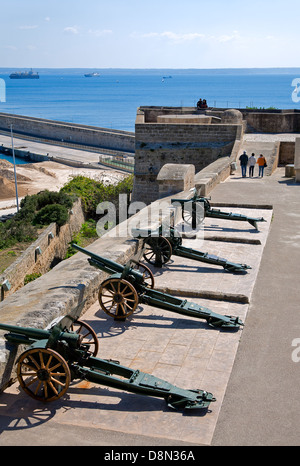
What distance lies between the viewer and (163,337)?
5695 mm

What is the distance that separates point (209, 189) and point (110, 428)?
10.1 metres

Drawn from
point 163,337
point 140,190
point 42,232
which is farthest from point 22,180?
point 163,337

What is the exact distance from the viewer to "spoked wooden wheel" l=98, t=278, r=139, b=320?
575cm

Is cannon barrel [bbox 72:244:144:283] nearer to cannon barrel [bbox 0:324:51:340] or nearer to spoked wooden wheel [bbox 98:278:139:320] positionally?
spoked wooden wheel [bbox 98:278:139:320]

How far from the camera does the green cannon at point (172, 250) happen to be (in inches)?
297

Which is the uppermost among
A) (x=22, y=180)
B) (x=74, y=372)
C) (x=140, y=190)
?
(x=74, y=372)

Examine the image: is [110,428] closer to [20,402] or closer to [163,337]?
[20,402]

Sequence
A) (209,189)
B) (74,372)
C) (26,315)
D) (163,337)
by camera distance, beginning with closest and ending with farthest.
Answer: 1. (74,372)
2. (26,315)
3. (163,337)
4. (209,189)

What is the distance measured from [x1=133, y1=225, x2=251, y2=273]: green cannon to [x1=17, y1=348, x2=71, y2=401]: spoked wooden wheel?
334cm

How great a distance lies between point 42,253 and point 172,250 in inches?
621

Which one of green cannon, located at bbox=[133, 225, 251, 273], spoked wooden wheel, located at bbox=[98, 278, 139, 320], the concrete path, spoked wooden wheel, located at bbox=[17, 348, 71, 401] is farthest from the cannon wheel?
spoked wooden wheel, located at bbox=[17, 348, 71, 401]

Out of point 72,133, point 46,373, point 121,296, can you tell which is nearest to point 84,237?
point 121,296

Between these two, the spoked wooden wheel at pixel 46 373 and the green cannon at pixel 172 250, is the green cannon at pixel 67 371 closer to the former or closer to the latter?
the spoked wooden wheel at pixel 46 373

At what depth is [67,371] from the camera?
422 centimetres
